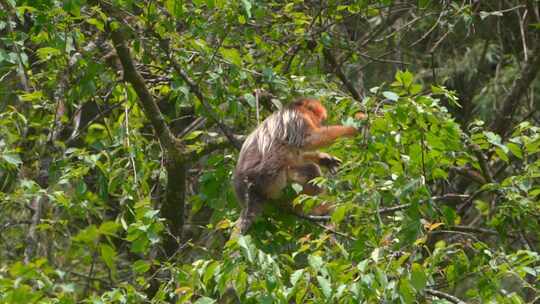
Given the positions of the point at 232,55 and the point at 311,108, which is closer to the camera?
the point at 232,55

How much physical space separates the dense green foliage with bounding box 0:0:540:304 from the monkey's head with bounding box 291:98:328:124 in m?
0.33

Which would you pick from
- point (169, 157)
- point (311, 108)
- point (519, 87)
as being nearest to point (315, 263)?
point (169, 157)

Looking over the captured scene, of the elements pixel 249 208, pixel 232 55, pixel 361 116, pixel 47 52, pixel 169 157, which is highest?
pixel 47 52

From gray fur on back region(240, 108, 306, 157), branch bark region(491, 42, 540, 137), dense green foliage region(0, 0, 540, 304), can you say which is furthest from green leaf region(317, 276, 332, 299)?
branch bark region(491, 42, 540, 137)

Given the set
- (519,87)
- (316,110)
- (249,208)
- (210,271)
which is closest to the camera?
(210,271)

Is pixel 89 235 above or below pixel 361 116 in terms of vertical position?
above

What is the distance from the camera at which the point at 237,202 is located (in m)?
6.70

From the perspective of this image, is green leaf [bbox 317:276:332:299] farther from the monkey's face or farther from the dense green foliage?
the monkey's face

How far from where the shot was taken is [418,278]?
12.9ft

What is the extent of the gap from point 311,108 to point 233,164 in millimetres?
1351

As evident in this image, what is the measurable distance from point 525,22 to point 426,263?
5555 mm

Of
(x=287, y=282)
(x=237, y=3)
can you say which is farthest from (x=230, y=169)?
(x=287, y=282)

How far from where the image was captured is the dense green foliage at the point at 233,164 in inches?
166

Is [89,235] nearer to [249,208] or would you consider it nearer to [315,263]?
[315,263]
